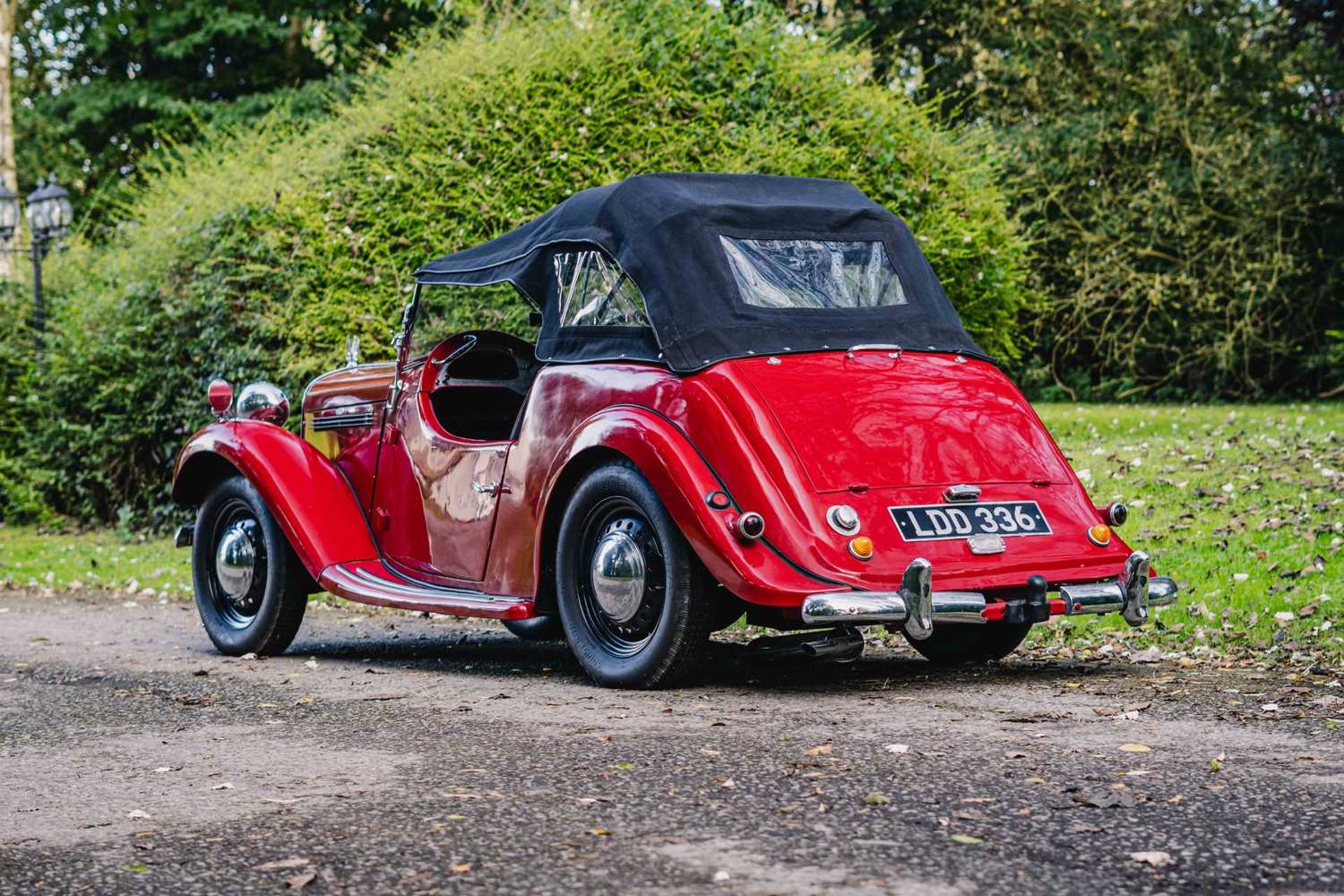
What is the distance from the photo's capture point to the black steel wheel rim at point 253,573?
7.73m

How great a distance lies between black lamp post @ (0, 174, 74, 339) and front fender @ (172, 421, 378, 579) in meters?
→ 9.09

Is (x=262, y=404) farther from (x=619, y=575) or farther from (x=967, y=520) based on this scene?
(x=967, y=520)

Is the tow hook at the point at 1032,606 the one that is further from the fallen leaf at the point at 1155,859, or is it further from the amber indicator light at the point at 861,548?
the fallen leaf at the point at 1155,859

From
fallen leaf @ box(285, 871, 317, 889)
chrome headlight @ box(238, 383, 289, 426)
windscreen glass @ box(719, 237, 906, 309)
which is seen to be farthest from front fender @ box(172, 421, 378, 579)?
fallen leaf @ box(285, 871, 317, 889)

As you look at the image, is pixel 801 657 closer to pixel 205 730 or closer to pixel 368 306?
pixel 205 730

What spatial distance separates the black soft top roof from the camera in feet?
20.8

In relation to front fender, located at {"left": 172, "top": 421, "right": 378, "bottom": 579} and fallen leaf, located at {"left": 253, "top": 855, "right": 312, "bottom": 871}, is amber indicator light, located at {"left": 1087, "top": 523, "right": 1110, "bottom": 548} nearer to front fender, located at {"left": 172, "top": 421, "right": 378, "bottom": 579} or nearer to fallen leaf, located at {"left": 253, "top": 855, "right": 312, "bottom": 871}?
front fender, located at {"left": 172, "top": 421, "right": 378, "bottom": 579}

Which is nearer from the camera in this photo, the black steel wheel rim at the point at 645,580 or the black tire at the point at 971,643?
the black steel wheel rim at the point at 645,580

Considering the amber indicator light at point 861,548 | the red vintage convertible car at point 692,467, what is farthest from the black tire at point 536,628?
the amber indicator light at point 861,548

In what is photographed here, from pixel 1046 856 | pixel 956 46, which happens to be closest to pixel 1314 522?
pixel 1046 856

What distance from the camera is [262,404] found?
8328 mm

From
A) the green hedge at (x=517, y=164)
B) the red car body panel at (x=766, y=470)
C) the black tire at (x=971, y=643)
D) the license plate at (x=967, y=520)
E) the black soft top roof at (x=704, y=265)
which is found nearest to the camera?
the red car body panel at (x=766, y=470)

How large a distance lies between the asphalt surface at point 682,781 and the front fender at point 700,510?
17.5 inches

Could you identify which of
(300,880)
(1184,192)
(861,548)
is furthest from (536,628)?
(1184,192)
